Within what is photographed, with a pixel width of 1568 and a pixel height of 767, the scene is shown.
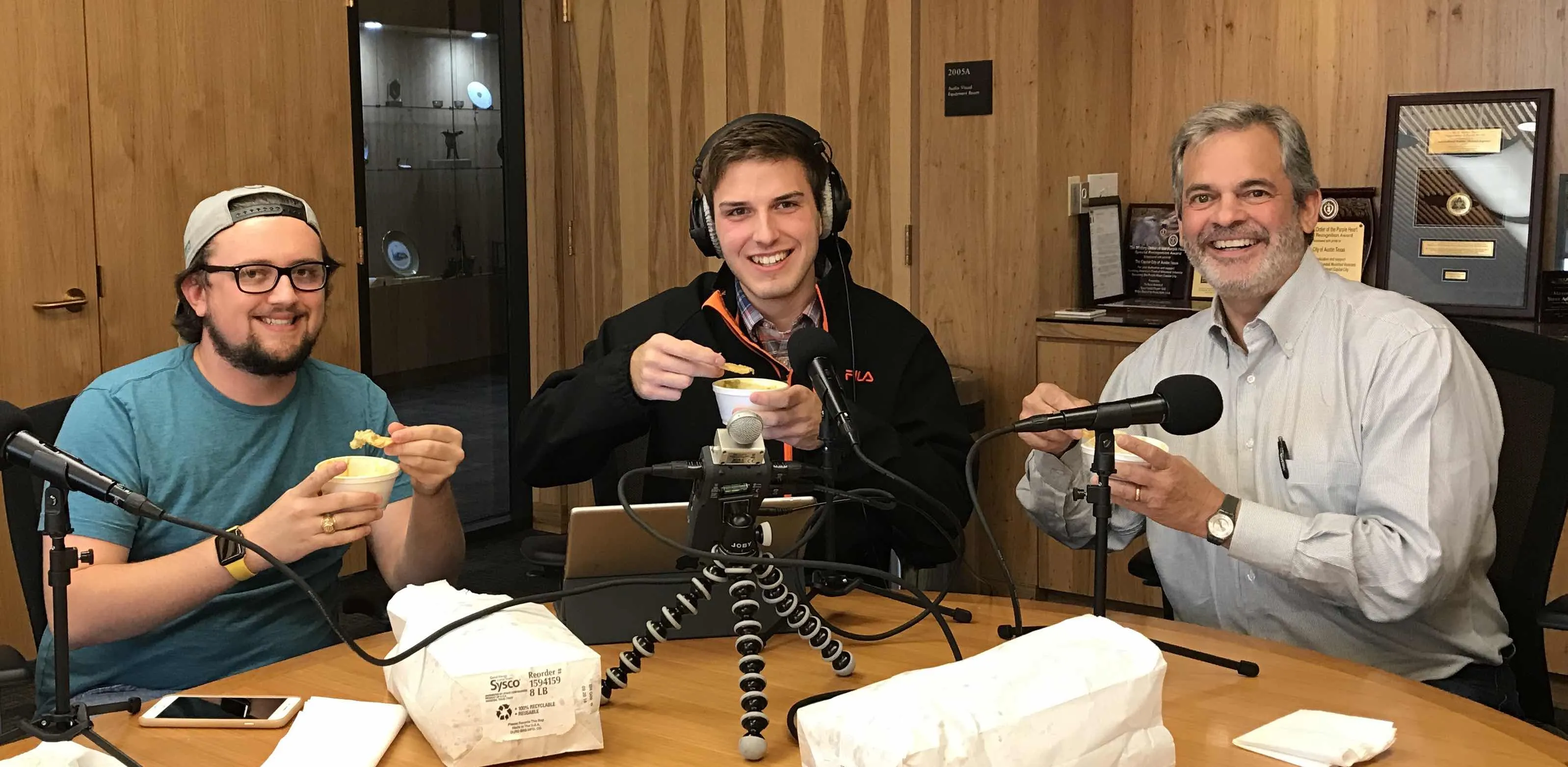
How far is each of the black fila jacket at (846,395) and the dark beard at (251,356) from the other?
0.41 meters

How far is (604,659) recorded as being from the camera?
1763 millimetres

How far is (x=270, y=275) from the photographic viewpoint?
2189 mm

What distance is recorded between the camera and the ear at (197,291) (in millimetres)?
2186

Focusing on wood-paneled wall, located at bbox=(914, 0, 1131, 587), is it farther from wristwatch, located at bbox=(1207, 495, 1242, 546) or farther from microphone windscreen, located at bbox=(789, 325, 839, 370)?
microphone windscreen, located at bbox=(789, 325, 839, 370)

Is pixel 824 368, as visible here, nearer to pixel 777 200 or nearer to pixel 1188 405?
pixel 1188 405

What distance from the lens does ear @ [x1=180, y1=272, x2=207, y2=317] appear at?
2186 mm

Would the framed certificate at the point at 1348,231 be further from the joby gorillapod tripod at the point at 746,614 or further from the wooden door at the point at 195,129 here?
the wooden door at the point at 195,129

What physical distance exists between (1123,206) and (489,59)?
96.3 inches

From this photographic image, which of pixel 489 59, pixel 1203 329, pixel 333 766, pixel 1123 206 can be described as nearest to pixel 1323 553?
pixel 1203 329

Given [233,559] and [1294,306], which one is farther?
[1294,306]

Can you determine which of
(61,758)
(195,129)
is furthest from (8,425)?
(195,129)

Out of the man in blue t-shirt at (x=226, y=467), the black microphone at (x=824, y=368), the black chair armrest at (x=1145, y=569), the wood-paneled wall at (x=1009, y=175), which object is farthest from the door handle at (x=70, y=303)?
the black chair armrest at (x=1145, y=569)

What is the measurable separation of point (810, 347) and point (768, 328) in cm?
83

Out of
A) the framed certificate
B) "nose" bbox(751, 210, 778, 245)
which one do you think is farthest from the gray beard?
the framed certificate
